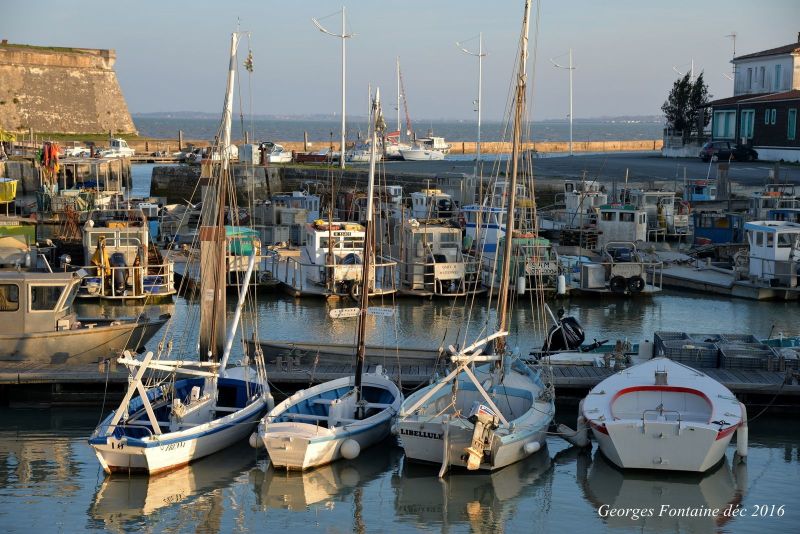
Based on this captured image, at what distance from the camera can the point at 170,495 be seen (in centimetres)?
1581

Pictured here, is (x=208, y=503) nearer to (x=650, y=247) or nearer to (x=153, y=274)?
(x=153, y=274)

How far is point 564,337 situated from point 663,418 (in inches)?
247

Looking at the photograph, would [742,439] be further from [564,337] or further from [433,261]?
[433,261]

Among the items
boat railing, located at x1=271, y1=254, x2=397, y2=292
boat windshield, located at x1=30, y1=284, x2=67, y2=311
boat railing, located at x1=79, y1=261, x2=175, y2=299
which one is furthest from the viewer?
boat railing, located at x1=271, y1=254, x2=397, y2=292

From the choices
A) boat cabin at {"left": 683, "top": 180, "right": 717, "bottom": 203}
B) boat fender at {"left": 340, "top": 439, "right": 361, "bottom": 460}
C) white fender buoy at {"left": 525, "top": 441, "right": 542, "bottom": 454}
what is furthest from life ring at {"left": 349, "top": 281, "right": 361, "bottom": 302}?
boat cabin at {"left": 683, "top": 180, "right": 717, "bottom": 203}

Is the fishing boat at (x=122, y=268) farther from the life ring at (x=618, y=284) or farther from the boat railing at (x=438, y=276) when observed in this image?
the life ring at (x=618, y=284)

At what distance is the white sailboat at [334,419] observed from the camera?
16156 millimetres

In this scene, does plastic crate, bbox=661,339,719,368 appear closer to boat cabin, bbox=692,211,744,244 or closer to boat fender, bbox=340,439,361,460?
boat fender, bbox=340,439,361,460

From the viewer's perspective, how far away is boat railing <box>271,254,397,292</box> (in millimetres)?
30375

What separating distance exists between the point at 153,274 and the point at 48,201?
13758 mm

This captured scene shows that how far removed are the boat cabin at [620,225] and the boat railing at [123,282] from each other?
1491 cm

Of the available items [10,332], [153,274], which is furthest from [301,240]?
[10,332]

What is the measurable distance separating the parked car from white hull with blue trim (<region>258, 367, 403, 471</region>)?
44.9 metres

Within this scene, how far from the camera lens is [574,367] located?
20.7 metres
